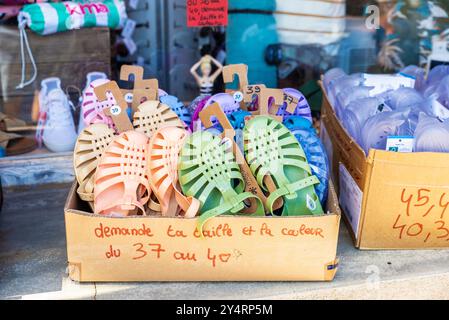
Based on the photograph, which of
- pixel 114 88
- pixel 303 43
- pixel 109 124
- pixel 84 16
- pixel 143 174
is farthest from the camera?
pixel 303 43

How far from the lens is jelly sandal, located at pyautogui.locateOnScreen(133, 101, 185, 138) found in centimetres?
180

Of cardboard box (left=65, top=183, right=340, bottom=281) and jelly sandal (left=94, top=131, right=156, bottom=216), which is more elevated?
jelly sandal (left=94, top=131, right=156, bottom=216)

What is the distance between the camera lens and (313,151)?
5.69ft

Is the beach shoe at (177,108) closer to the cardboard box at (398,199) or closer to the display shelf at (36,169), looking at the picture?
the cardboard box at (398,199)

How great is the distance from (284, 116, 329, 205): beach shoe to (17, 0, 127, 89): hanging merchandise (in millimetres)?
1282

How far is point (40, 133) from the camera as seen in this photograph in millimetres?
2615

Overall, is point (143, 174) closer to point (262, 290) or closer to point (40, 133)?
point (262, 290)

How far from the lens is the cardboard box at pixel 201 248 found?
148 centimetres

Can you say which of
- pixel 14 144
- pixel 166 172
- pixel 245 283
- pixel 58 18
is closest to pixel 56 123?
pixel 14 144

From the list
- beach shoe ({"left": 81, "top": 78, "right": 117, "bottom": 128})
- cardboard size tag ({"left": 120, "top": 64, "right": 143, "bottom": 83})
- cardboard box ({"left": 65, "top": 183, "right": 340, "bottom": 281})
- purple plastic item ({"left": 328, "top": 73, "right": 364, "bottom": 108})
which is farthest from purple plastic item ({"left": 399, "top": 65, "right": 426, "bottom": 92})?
beach shoe ({"left": 81, "top": 78, "right": 117, "bottom": 128})

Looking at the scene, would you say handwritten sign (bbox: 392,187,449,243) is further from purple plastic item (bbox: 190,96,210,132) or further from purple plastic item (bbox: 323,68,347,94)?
purple plastic item (bbox: 323,68,347,94)

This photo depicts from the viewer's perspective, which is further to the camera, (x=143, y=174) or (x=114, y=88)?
(x=114, y=88)
